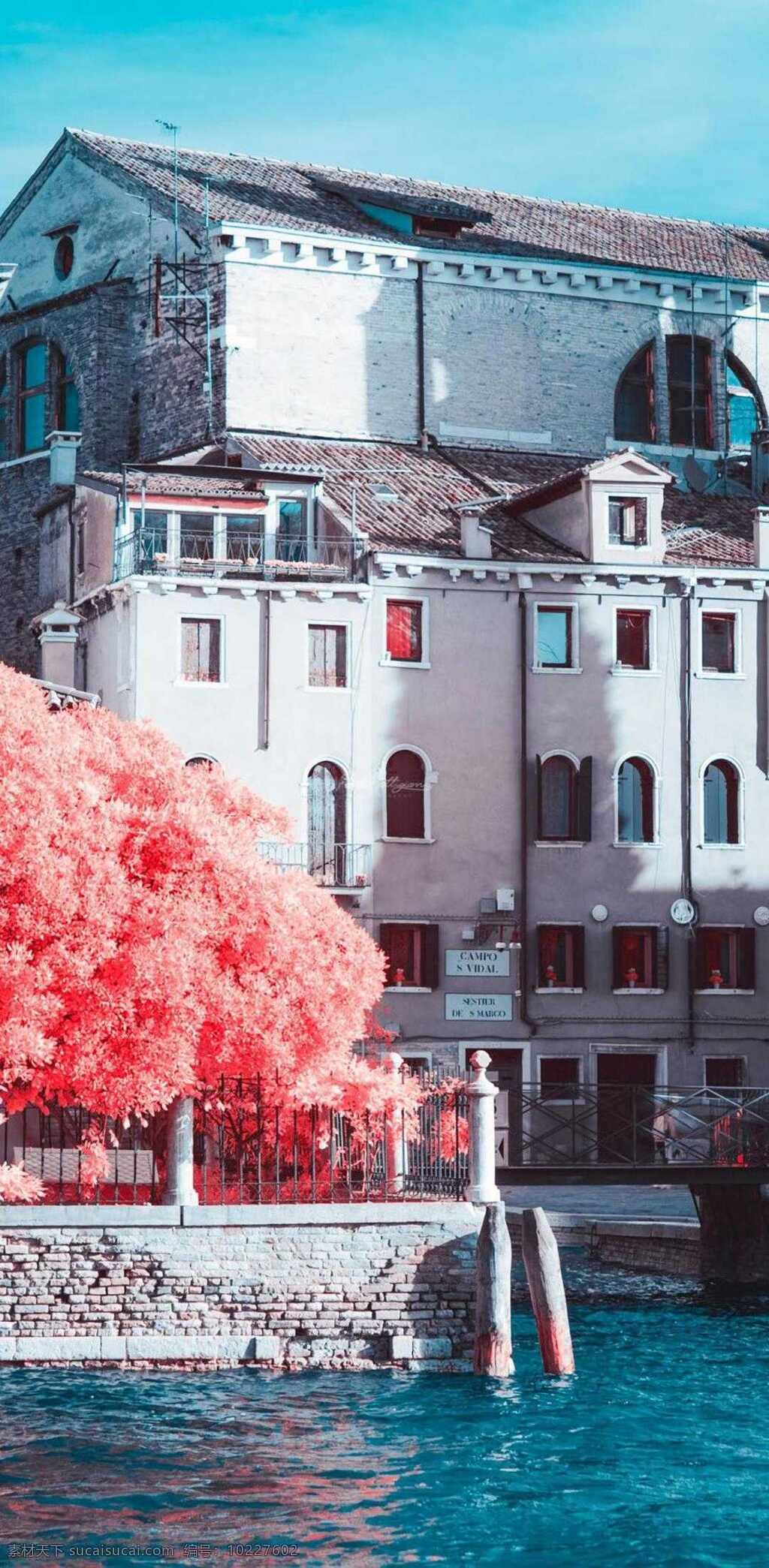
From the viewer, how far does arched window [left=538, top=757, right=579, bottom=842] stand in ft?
136

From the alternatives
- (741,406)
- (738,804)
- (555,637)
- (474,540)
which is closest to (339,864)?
(555,637)

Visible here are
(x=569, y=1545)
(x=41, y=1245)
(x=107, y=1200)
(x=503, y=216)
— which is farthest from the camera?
(x=503, y=216)

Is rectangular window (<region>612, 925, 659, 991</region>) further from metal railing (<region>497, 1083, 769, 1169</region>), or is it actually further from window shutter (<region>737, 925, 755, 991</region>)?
metal railing (<region>497, 1083, 769, 1169</region>)

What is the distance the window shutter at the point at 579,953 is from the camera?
41125 millimetres

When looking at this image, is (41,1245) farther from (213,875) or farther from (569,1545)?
(569,1545)

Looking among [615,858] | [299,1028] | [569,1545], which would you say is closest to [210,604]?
[615,858]

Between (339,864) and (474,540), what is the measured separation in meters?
5.61

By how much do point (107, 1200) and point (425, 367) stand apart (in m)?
24.2

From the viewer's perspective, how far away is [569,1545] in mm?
19656

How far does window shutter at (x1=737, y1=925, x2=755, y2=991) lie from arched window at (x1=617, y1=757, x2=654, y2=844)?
7.19 ft

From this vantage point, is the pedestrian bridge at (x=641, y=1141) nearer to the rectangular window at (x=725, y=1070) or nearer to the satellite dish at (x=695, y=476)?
the rectangular window at (x=725, y=1070)

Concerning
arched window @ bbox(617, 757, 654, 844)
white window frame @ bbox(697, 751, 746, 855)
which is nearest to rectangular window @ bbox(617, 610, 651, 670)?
arched window @ bbox(617, 757, 654, 844)

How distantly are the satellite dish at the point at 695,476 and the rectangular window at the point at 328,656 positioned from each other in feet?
34.2

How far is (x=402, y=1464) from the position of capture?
22.0 metres
